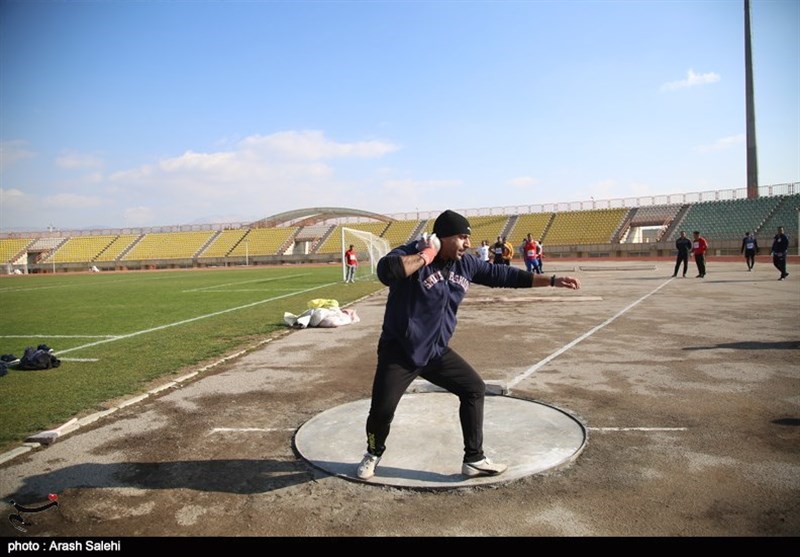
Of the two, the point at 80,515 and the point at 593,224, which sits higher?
the point at 593,224

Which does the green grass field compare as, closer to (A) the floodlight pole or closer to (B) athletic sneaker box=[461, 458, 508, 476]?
(B) athletic sneaker box=[461, 458, 508, 476]

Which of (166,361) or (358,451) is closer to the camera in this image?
(358,451)

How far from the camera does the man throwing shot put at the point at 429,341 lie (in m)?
3.64

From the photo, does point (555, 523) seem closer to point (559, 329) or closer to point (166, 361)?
point (166, 361)

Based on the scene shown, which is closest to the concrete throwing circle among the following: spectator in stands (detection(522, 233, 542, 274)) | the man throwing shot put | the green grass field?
the man throwing shot put

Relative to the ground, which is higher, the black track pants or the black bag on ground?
the black track pants

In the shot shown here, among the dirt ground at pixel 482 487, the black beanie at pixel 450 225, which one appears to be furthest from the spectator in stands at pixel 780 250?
the black beanie at pixel 450 225

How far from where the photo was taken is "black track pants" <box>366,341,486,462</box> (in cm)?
370

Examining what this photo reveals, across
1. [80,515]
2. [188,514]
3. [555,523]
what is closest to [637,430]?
[555,523]

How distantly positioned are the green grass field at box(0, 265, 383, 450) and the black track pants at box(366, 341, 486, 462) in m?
3.48

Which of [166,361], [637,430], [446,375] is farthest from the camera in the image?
[166,361]

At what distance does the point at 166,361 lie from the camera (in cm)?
803

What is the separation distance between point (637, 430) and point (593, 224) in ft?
173

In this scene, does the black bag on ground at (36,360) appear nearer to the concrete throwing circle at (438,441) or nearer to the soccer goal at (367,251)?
the concrete throwing circle at (438,441)
